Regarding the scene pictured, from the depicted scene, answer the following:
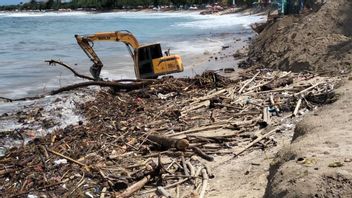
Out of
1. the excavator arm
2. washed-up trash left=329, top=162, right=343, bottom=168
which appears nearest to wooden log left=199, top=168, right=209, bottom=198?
washed-up trash left=329, top=162, right=343, bottom=168

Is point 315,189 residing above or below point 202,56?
above

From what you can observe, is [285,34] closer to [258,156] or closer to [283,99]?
[283,99]

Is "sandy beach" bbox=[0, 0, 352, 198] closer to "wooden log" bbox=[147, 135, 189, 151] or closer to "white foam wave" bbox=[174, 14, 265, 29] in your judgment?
"wooden log" bbox=[147, 135, 189, 151]

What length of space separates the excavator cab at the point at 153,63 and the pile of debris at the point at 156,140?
7.68 ft

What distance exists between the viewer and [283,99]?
12.4 metres

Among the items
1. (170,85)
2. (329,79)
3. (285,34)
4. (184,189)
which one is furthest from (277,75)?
(184,189)

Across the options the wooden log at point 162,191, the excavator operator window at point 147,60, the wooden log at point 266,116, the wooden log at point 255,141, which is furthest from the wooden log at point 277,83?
the wooden log at point 162,191

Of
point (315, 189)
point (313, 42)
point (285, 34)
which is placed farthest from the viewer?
point (285, 34)

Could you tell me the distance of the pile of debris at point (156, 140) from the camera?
8141 mm

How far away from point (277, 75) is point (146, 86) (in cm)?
398

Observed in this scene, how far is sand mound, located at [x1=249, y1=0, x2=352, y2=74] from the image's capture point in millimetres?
16734

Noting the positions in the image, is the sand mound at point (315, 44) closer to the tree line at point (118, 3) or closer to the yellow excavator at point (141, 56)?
the yellow excavator at point (141, 56)

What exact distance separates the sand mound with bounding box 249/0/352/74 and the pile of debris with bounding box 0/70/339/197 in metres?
2.28

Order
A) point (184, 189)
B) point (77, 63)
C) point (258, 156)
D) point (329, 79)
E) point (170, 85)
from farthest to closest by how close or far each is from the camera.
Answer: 1. point (77, 63)
2. point (170, 85)
3. point (329, 79)
4. point (258, 156)
5. point (184, 189)
